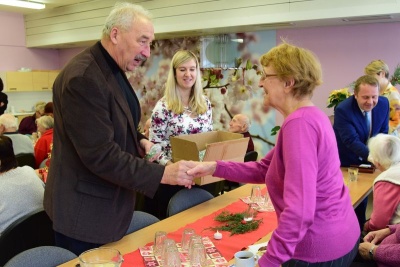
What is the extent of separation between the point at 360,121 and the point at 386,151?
91 cm

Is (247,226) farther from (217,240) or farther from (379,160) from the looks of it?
(379,160)

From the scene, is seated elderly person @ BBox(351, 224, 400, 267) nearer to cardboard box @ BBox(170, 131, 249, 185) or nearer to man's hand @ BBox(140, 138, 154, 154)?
cardboard box @ BBox(170, 131, 249, 185)

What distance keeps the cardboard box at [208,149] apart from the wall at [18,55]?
7.31 meters

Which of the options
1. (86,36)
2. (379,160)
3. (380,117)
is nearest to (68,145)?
(379,160)

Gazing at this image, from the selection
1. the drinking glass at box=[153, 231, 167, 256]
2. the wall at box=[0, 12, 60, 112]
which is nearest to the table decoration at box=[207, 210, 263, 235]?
the drinking glass at box=[153, 231, 167, 256]

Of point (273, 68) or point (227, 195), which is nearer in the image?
point (273, 68)

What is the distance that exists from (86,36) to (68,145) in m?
6.16

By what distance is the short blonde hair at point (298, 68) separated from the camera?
146cm

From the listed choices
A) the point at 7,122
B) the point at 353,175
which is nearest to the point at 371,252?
the point at 353,175

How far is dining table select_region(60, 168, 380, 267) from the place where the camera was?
1.93 m

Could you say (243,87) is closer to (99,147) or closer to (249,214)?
(249,214)

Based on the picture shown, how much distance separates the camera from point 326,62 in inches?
218

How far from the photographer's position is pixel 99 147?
5.59 ft

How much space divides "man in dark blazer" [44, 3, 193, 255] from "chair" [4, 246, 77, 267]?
0.09m
